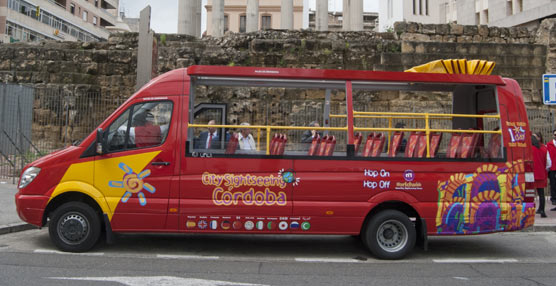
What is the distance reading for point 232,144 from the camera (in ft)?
23.7

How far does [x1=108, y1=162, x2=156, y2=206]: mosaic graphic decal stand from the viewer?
6.94 m

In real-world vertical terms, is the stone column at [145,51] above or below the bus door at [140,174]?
above

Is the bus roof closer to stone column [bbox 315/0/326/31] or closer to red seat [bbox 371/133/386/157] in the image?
red seat [bbox 371/133/386/157]

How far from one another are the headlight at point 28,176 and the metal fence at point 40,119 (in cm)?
923

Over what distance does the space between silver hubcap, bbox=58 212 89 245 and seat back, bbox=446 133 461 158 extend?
575 cm

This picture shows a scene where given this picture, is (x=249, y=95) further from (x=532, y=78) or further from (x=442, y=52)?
(x=532, y=78)

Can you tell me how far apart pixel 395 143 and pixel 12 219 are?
757 centimetres

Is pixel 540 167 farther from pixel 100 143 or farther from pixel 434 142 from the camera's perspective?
pixel 100 143

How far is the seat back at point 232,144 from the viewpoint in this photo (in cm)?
713

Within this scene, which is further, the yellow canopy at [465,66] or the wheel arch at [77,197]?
the yellow canopy at [465,66]

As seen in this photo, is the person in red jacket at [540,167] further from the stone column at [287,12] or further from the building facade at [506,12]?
the building facade at [506,12]

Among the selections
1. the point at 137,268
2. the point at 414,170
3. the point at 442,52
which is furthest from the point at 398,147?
the point at 442,52

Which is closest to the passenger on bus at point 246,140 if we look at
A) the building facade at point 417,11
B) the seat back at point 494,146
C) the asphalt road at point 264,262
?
the asphalt road at point 264,262

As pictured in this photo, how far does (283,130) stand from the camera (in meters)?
7.51
